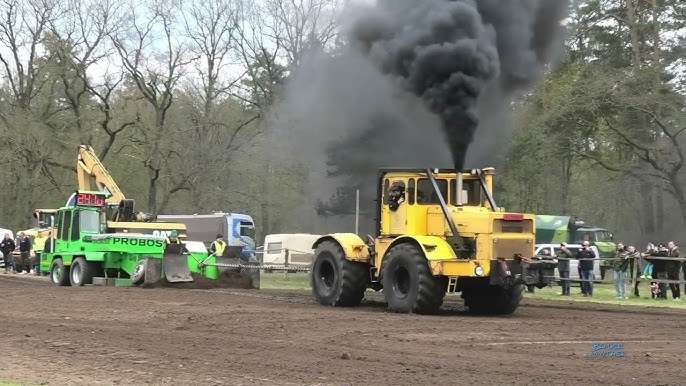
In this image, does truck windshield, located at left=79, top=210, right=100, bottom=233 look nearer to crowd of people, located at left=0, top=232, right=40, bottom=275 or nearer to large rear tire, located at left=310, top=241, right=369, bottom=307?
large rear tire, located at left=310, top=241, right=369, bottom=307

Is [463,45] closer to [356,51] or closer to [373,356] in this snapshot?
[356,51]

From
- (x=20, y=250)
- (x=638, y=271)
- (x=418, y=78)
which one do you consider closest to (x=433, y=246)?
(x=418, y=78)

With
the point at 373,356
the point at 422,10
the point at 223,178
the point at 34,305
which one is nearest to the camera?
the point at 373,356

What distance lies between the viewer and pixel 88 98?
49.8 metres

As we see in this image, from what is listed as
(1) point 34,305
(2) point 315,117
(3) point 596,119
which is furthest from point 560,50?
(3) point 596,119

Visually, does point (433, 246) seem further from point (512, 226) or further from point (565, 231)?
point (565, 231)

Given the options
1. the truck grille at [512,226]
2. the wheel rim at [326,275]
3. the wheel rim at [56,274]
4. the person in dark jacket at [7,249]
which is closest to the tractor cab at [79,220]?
the wheel rim at [56,274]

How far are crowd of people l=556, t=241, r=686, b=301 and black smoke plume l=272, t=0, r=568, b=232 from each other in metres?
4.98

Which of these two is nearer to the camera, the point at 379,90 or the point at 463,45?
the point at 463,45

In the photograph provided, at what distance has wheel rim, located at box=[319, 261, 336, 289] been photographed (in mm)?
18953

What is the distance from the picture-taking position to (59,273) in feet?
86.6

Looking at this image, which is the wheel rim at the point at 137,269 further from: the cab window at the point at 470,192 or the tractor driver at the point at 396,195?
the cab window at the point at 470,192

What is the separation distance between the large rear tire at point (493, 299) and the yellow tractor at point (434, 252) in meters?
0.02

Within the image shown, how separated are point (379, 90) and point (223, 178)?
968 inches
